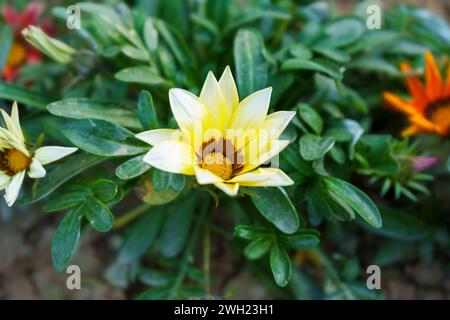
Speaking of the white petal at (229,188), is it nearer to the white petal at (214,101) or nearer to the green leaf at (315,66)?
the white petal at (214,101)

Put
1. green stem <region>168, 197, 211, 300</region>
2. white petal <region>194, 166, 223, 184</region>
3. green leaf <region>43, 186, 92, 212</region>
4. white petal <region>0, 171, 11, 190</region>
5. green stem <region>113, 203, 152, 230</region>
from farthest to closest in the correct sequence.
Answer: green stem <region>113, 203, 152, 230</region> < green stem <region>168, 197, 211, 300</region> < green leaf <region>43, 186, 92, 212</region> < white petal <region>0, 171, 11, 190</region> < white petal <region>194, 166, 223, 184</region>

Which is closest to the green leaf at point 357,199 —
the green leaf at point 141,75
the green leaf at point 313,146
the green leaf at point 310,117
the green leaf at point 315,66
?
the green leaf at point 313,146

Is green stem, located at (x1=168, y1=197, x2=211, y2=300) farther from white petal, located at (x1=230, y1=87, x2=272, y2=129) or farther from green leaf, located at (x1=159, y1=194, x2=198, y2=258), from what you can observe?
white petal, located at (x1=230, y1=87, x2=272, y2=129)

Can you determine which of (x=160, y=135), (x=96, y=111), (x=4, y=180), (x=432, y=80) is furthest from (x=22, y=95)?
(x=432, y=80)

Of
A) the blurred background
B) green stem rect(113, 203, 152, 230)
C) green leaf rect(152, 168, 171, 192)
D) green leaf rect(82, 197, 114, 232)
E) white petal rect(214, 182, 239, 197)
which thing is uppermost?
white petal rect(214, 182, 239, 197)

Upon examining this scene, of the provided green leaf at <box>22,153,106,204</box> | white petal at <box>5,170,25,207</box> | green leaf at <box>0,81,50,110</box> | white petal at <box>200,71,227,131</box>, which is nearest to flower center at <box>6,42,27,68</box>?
green leaf at <box>0,81,50,110</box>
